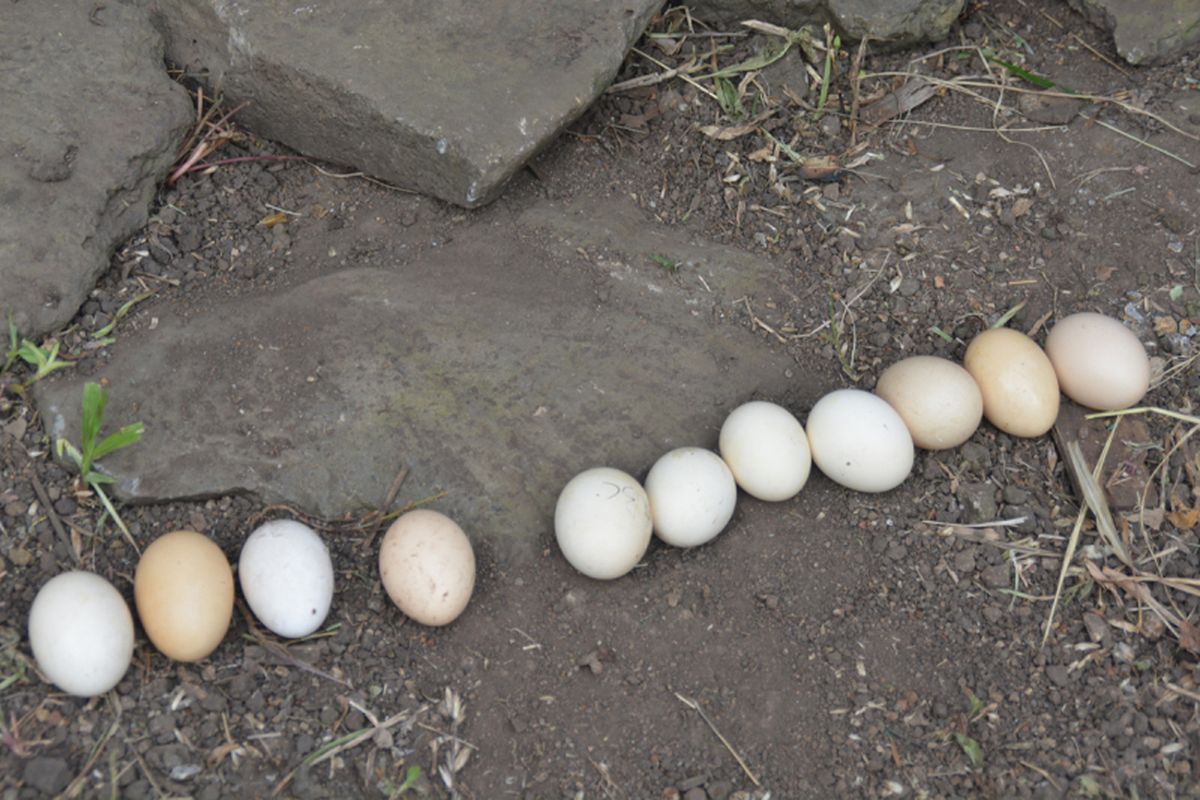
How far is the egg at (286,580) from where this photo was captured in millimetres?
2611

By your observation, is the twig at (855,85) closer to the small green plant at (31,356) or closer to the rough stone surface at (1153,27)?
the rough stone surface at (1153,27)

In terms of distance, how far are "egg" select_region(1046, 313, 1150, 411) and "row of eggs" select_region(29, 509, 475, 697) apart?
5.07 feet

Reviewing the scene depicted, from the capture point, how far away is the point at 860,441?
2857 mm

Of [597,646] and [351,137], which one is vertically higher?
[351,137]

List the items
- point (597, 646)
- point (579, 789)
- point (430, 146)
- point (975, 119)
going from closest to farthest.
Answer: point (579, 789) → point (597, 646) → point (430, 146) → point (975, 119)

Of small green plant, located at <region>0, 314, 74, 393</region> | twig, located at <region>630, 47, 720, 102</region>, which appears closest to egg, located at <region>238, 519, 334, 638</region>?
small green plant, located at <region>0, 314, 74, 393</region>

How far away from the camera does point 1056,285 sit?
3.33m

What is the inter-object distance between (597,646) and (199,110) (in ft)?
6.01

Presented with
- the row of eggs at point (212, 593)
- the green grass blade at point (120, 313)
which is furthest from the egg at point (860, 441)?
the green grass blade at point (120, 313)

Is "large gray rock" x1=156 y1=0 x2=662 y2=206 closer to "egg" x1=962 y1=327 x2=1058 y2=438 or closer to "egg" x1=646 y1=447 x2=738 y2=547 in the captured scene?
"egg" x1=646 y1=447 x2=738 y2=547

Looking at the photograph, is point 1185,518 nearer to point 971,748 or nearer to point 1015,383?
point 1015,383

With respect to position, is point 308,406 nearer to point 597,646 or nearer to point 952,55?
point 597,646

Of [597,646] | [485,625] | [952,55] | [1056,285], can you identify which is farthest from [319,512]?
[952,55]

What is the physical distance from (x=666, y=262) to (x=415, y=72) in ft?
2.70
